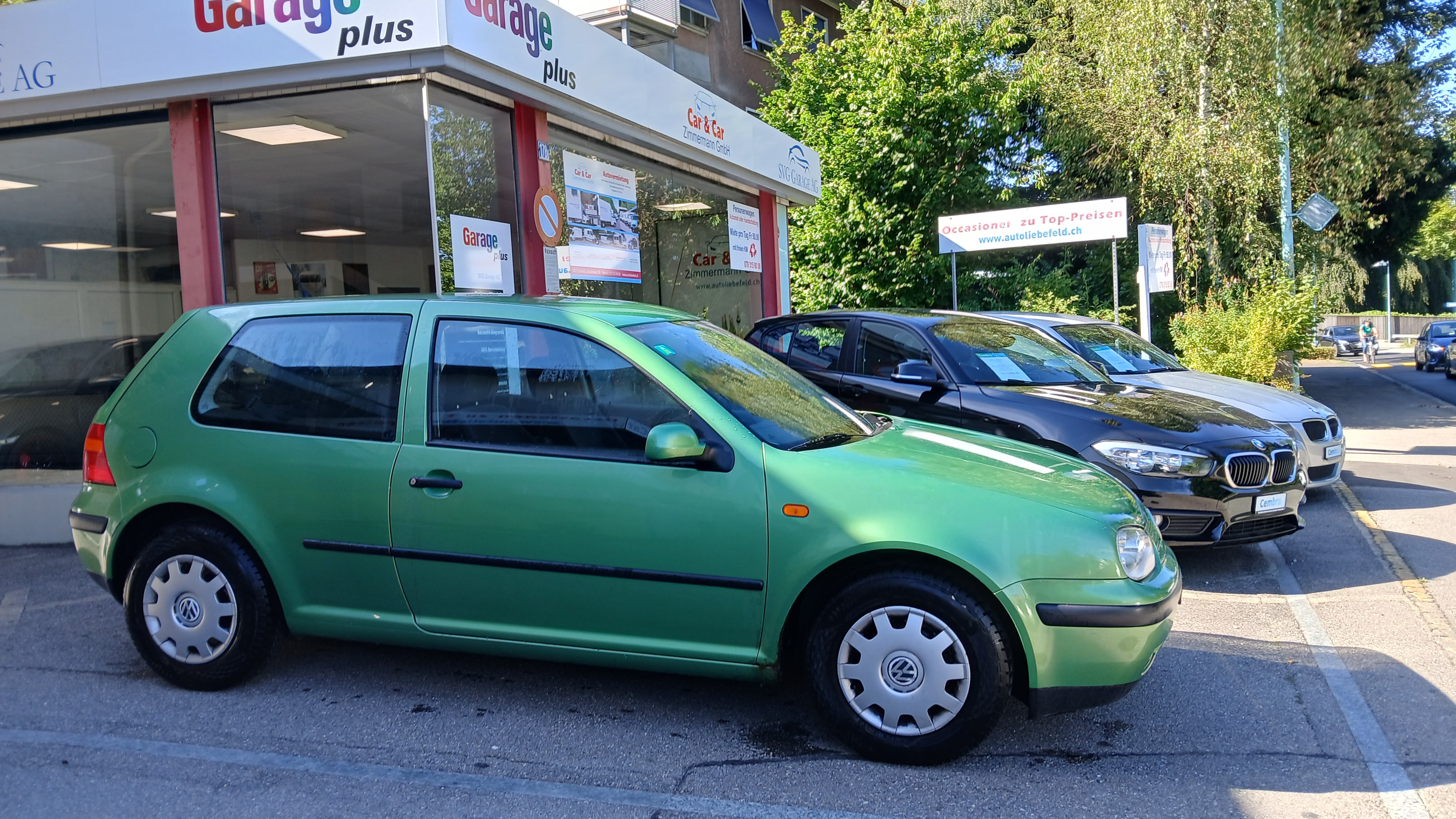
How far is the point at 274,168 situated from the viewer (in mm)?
10195

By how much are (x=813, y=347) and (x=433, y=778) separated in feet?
16.8

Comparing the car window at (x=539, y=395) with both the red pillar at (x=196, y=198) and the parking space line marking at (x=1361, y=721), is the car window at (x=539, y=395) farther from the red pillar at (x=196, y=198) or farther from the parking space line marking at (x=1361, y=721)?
the red pillar at (x=196, y=198)

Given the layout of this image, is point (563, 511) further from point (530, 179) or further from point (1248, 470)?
point (530, 179)

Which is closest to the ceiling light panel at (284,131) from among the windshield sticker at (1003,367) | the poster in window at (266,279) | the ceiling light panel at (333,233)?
the poster in window at (266,279)

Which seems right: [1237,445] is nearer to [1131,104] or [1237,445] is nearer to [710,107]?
[710,107]

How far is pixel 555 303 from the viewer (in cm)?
431

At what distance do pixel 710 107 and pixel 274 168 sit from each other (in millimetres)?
4499

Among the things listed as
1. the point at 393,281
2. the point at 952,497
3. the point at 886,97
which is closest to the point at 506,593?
the point at 952,497

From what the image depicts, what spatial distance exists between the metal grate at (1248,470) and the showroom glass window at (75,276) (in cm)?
775

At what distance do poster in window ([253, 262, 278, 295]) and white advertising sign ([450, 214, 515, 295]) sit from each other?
213cm

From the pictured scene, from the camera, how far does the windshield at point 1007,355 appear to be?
23.4 feet

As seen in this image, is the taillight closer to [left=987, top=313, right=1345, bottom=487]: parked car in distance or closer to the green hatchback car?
the green hatchback car

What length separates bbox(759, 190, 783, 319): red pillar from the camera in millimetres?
14766

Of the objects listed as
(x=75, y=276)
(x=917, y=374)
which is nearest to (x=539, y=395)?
(x=917, y=374)
